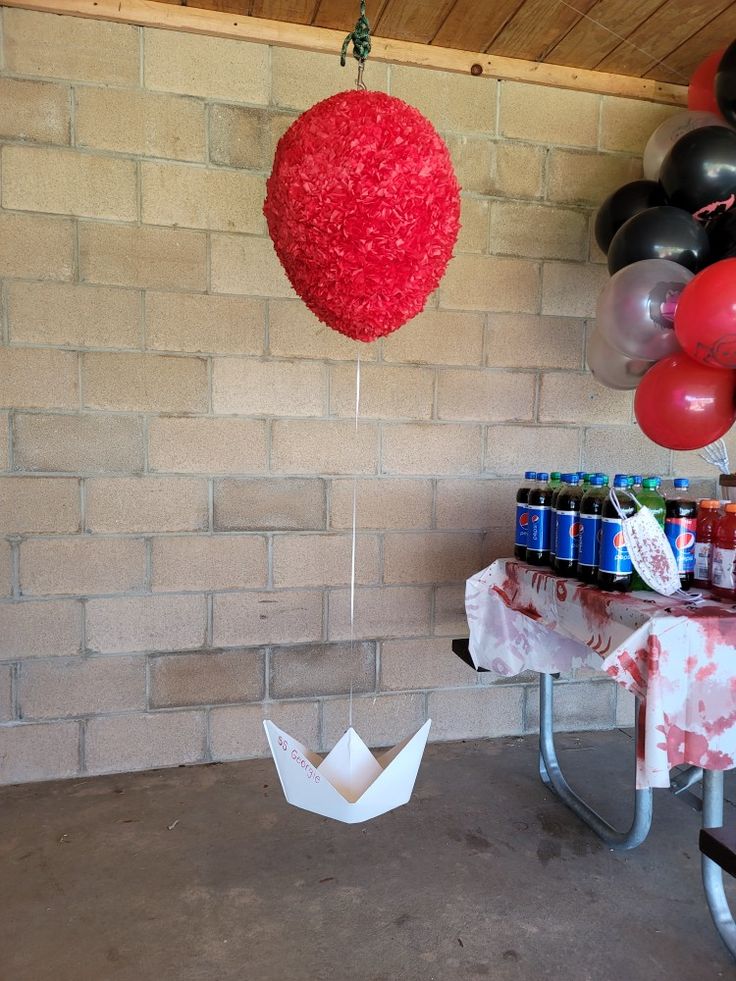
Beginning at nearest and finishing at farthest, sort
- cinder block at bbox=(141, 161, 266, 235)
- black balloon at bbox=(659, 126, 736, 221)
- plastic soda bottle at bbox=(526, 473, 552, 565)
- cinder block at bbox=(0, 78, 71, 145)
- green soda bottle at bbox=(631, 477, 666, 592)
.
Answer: green soda bottle at bbox=(631, 477, 666, 592), black balloon at bbox=(659, 126, 736, 221), plastic soda bottle at bbox=(526, 473, 552, 565), cinder block at bbox=(0, 78, 71, 145), cinder block at bbox=(141, 161, 266, 235)

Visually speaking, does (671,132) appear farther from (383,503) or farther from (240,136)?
(383,503)

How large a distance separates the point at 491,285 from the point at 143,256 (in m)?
1.16

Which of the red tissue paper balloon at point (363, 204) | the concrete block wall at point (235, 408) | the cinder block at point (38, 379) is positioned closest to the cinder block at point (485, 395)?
the concrete block wall at point (235, 408)

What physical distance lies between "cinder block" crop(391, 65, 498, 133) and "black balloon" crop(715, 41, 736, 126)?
76 cm

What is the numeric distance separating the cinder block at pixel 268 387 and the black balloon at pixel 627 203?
99 centimetres

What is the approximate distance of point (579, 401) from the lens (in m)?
2.53

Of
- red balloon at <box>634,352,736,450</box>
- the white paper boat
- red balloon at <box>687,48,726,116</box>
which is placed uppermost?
red balloon at <box>687,48,726,116</box>

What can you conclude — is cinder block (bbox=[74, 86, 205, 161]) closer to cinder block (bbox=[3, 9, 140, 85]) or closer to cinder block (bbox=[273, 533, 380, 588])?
cinder block (bbox=[3, 9, 140, 85])

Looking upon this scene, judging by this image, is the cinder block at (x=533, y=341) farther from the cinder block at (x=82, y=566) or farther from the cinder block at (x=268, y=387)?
the cinder block at (x=82, y=566)

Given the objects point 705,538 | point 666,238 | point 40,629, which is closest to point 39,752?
point 40,629

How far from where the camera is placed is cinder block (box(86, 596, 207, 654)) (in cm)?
219

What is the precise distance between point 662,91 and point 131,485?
232cm

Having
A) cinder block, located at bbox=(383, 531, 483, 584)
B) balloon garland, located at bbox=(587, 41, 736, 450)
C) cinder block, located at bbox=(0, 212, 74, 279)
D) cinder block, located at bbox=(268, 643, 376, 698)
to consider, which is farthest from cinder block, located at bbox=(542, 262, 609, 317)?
cinder block, located at bbox=(0, 212, 74, 279)

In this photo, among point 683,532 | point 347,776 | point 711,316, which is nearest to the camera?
point 347,776
